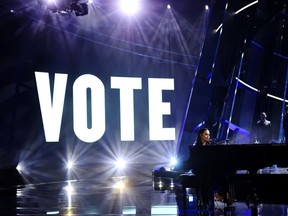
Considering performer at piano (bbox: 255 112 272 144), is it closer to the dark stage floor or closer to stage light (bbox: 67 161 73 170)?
the dark stage floor

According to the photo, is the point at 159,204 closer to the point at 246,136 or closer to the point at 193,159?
the point at 193,159

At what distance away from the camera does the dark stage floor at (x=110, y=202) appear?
575cm

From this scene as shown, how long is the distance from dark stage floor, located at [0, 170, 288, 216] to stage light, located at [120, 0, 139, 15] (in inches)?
258

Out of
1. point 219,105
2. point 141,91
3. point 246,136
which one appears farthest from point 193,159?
point 141,91

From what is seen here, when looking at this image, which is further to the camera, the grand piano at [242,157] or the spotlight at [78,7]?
the spotlight at [78,7]

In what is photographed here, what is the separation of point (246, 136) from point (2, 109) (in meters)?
7.41

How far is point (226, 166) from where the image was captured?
552 centimetres

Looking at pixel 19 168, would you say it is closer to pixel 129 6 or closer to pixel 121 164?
pixel 121 164

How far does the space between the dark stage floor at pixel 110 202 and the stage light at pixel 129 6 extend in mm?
6552

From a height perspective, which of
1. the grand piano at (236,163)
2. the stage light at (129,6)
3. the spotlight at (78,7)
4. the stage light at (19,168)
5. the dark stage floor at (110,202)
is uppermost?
the stage light at (129,6)

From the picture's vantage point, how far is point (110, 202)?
22.6 ft

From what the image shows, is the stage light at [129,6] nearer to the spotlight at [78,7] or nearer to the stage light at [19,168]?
the spotlight at [78,7]

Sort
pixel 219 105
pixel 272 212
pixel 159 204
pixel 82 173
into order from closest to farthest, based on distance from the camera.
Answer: pixel 272 212 → pixel 159 204 → pixel 219 105 → pixel 82 173

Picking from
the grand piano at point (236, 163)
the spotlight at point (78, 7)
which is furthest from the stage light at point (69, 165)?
the grand piano at point (236, 163)
